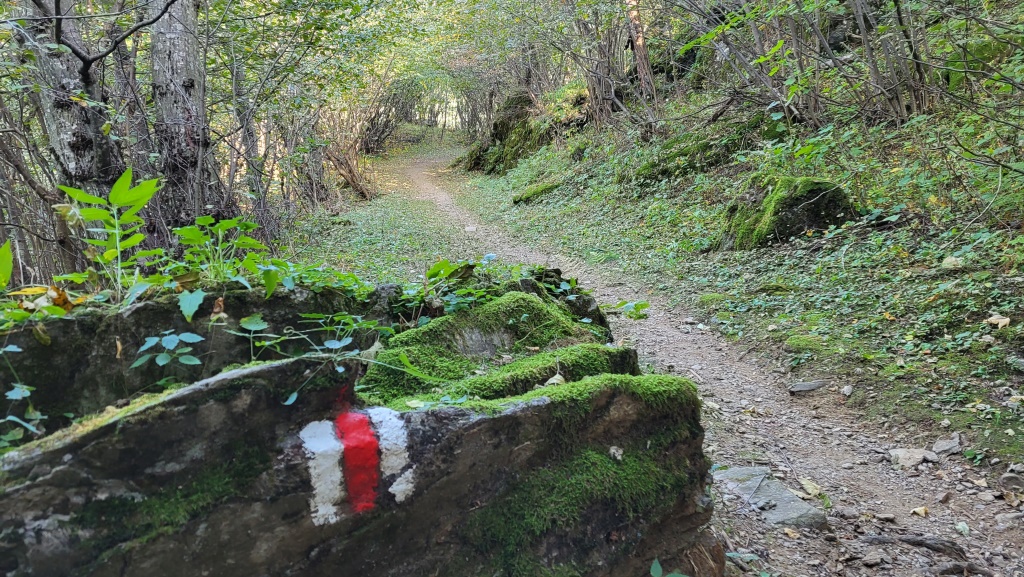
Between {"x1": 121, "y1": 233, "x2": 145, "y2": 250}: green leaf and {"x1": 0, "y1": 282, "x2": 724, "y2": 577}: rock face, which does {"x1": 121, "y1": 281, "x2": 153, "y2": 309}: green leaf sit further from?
{"x1": 0, "y1": 282, "x2": 724, "y2": 577}: rock face

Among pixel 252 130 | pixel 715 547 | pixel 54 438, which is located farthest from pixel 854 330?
pixel 252 130

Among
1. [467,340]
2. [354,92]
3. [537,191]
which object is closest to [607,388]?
[467,340]

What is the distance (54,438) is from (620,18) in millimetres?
13869

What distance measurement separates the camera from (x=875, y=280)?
5859 millimetres

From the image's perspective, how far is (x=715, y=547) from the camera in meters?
2.60

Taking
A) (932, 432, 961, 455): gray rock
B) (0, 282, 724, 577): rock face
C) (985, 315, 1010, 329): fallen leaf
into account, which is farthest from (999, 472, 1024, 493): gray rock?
(0, 282, 724, 577): rock face

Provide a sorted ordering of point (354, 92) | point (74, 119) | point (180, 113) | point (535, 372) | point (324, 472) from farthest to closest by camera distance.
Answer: point (354, 92) → point (180, 113) → point (74, 119) → point (535, 372) → point (324, 472)

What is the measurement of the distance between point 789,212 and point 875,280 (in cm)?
199

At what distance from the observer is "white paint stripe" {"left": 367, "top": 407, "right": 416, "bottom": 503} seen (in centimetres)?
184

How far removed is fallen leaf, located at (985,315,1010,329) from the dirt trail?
132 centimetres

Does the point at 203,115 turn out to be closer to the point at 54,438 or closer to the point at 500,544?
the point at 54,438

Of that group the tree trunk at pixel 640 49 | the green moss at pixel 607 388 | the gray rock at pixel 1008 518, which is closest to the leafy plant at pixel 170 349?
the green moss at pixel 607 388

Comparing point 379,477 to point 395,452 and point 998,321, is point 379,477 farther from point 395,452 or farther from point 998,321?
point 998,321

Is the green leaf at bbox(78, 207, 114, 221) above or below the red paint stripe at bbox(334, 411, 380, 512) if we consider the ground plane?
above
